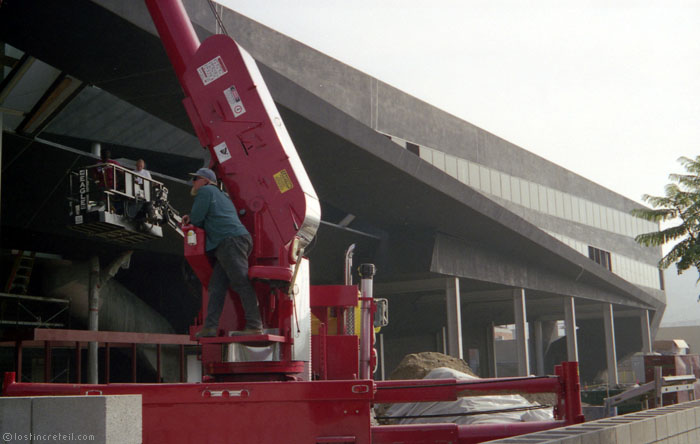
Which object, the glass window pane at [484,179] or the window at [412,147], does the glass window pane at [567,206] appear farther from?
the window at [412,147]

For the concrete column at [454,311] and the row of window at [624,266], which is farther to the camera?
the row of window at [624,266]

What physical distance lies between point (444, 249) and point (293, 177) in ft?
77.5

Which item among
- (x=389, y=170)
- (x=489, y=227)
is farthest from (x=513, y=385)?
(x=489, y=227)

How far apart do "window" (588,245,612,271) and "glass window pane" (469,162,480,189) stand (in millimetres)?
19895

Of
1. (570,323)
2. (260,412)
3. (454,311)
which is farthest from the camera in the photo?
(570,323)

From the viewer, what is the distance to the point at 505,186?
49906mm

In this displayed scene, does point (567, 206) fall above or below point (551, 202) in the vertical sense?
above

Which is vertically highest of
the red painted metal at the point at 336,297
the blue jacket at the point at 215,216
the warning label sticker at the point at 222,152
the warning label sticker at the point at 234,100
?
the warning label sticker at the point at 234,100

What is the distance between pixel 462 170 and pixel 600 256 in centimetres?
2418

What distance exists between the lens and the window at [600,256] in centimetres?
6283

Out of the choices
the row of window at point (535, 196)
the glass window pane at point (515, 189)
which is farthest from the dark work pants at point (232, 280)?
the glass window pane at point (515, 189)

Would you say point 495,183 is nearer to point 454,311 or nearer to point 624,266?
point 454,311

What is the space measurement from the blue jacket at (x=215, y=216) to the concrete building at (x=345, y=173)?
28.1 feet

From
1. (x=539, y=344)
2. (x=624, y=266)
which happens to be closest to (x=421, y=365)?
(x=539, y=344)
